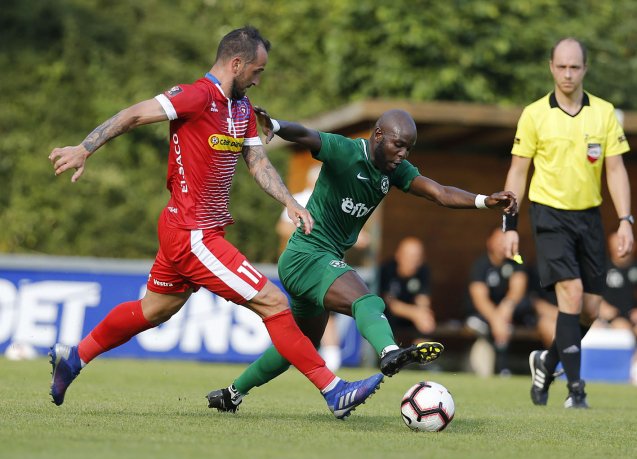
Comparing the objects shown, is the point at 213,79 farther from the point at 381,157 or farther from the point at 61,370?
the point at 61,370

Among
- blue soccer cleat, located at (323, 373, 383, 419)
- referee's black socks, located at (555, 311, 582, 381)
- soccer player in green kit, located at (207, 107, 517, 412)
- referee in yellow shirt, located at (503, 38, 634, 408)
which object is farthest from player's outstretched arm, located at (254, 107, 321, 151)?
referee's black socks, located at (555, 311, 582, 381)

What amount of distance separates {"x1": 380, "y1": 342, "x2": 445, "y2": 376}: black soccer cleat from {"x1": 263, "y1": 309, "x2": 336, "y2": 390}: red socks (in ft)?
1.73

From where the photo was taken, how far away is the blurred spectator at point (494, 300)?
1548 centimetres

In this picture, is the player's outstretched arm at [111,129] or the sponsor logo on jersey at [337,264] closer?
the player's outstretched arm at [111,129]

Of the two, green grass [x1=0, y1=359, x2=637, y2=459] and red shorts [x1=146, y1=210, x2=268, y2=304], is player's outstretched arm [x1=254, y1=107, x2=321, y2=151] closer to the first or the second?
red shorts [x1=146, y1=210, x2=268, y2=304]

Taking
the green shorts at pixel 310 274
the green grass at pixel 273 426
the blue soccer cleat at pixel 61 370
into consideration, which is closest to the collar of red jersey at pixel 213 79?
the green shorts at pixel 310 274

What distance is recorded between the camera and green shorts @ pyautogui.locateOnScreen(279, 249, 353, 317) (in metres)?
7.16

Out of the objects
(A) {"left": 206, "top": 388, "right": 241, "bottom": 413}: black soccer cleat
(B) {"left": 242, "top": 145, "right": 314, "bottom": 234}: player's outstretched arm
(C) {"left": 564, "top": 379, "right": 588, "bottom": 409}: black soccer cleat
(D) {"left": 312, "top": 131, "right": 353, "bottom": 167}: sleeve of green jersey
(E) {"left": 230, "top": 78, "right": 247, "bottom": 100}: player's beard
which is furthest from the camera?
(C) {"left": 564, "top": 379, "right": 588, "bottom": 409}: black soccer cleat

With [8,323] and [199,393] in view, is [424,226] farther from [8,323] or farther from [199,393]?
[199,393]

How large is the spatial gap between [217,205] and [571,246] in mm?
3223

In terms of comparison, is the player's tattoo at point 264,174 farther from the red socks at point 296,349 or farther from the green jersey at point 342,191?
the red socks at point 296,349

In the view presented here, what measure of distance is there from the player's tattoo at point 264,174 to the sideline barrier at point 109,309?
24.8 ft

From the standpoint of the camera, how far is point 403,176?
25.1ft

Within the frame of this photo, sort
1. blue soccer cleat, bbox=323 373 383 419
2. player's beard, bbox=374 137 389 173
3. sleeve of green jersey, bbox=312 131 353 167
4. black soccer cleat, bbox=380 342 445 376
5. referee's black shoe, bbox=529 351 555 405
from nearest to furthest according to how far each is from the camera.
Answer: black soccer cleat, bbox=380 342 445 376 < blue soccer cleat, bbox=323 373 383 419 < player's beard, bbox=374 137 389 173 < sleeve of green jersey, bbox=312 131 353 167 < referee's black shoe, bbox=529 351 555 405
